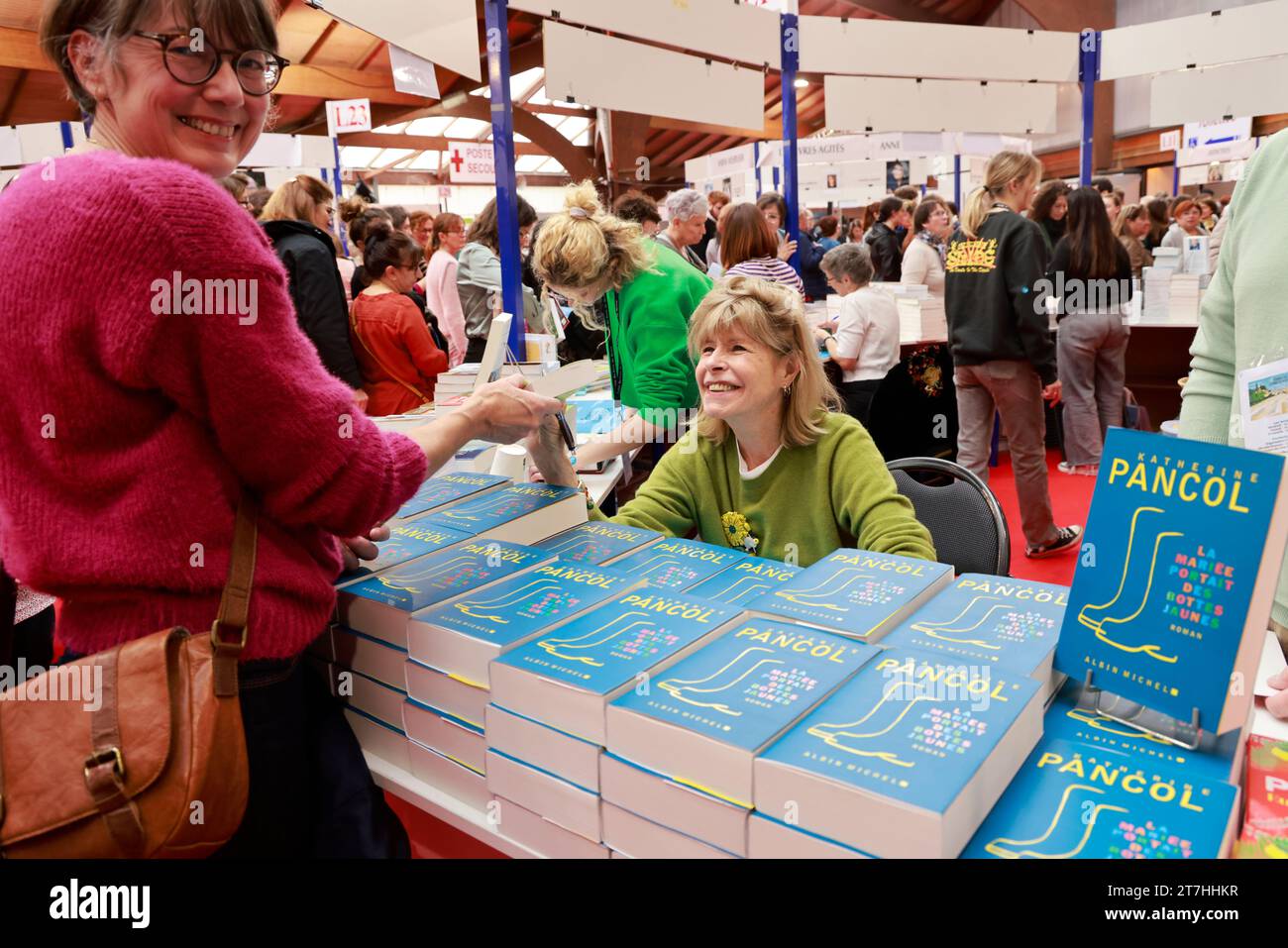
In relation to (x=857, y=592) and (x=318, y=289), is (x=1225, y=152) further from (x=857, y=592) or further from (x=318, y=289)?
(x=857, y=592)

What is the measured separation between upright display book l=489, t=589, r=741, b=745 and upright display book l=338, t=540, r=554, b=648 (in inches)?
8.7

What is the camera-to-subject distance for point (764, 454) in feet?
7.06

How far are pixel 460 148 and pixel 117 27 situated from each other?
8.61 metres

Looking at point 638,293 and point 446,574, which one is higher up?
point 638,293

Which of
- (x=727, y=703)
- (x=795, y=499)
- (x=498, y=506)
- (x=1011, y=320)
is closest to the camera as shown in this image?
(x=727, y=703)

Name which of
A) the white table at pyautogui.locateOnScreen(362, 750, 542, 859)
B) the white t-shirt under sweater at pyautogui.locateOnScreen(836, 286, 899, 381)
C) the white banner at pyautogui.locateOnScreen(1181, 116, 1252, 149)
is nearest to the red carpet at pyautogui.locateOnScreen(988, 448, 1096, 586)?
the white t-shirt under sweater at pyautogui.locateOnScreen(836, 286, 899, 381)

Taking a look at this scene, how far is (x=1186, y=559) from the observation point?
0.93 m

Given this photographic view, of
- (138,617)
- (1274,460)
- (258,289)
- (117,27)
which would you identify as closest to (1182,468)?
(1274,460)

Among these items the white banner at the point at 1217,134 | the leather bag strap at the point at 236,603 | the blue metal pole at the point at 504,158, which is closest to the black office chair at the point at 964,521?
the blue metal pole at the point at 504,158

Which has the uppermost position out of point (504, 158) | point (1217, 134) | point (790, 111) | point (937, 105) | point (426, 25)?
point (1217, 134)

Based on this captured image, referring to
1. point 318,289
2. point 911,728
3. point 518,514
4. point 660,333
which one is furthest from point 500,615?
point 318,289

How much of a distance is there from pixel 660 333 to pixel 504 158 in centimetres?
82

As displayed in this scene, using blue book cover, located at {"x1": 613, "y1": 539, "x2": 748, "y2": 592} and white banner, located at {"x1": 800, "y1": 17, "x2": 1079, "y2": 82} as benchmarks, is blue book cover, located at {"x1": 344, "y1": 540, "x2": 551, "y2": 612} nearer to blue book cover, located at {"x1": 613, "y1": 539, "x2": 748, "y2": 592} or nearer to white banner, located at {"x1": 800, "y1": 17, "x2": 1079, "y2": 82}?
blue book cover, located at {"x1": 613, "y1": 539, "x2": 748, "y2": 592}

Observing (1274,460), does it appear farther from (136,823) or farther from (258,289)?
(136,823)
